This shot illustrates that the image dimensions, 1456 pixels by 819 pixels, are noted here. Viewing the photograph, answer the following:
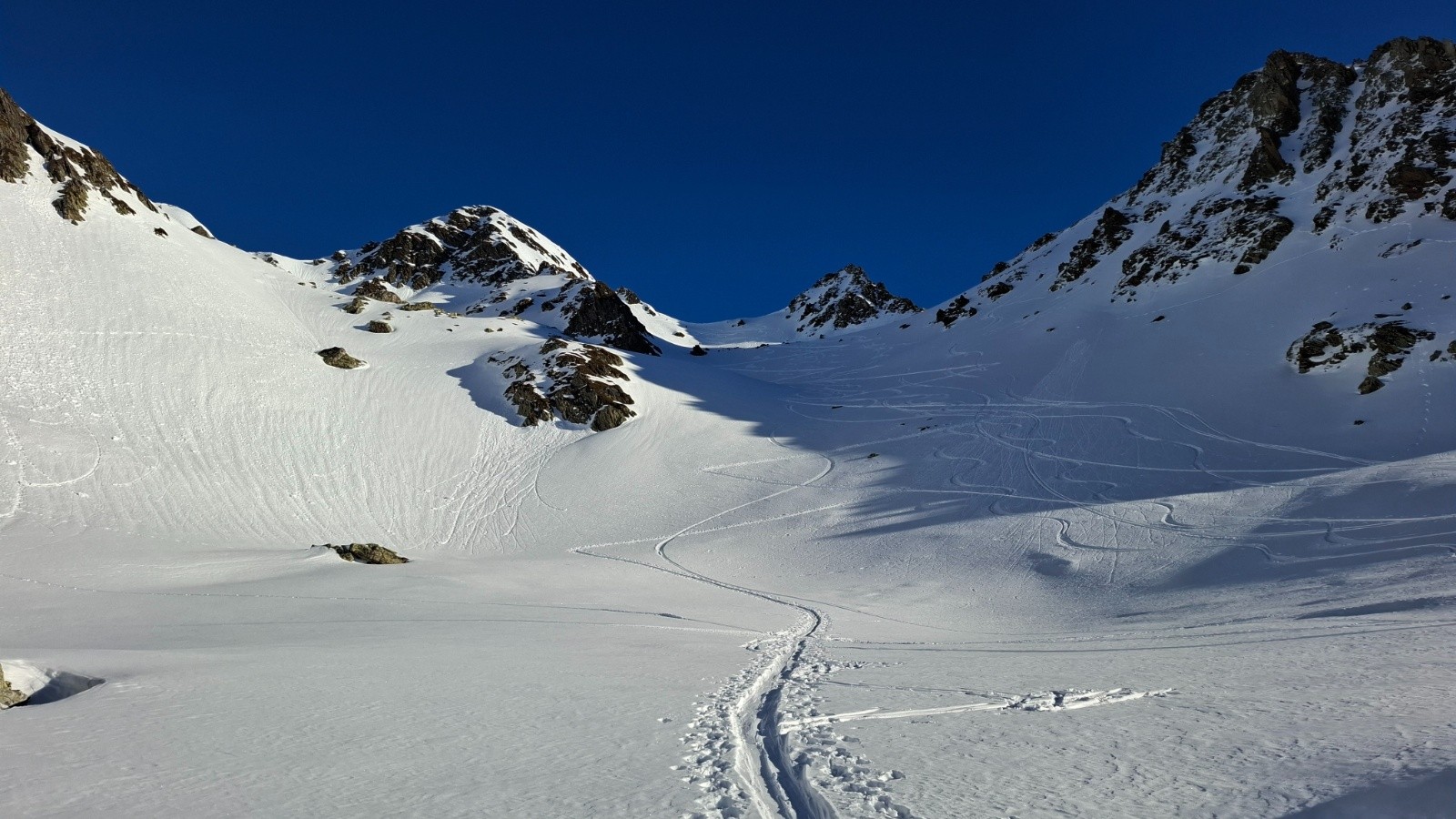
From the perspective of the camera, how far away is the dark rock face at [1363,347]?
93.4 feet

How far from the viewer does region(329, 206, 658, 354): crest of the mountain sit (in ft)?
286

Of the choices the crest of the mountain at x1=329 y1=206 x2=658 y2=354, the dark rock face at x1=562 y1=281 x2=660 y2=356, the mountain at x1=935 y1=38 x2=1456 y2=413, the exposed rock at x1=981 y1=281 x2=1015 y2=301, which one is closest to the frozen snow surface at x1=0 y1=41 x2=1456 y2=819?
the mountain at x1=935 y1=38 x2=1456 y2=413

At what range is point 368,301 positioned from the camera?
55594 millimetres

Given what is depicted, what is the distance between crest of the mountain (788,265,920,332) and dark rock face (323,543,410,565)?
9806 cm

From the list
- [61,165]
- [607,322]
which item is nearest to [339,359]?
[61,165]

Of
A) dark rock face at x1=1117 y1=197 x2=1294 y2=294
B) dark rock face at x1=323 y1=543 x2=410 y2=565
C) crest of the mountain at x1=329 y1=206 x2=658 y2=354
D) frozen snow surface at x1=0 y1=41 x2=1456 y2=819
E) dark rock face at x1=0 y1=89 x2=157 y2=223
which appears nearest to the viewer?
frozen snow surface at x1=0 y1=41 x2=1456 y2=819

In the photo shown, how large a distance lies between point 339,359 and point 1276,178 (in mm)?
72158

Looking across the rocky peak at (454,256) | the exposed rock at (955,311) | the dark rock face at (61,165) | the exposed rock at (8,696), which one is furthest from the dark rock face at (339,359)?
the rocky peak at (454,256)

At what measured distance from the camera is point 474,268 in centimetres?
11075

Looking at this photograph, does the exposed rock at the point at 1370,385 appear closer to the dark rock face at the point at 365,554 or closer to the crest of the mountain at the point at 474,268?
the dark rock face at the point at 365,554

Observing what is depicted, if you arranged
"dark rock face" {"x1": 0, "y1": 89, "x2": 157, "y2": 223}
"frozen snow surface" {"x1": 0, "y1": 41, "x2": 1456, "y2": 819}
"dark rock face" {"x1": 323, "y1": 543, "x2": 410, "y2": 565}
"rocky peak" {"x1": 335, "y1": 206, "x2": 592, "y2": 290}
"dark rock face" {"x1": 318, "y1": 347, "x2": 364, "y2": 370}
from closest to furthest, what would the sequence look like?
"frozen snow surface" {"x1": 0, "y1": 41, "x2": 1456, "y2": 819} < "dark rock face" {"x1": 323, "y1": 543, "x2": 410, "y2": 565} < "dark rock face" {"x1": 318, "y1": 347, "x2": 364, "y2": 370} < "dark rock face" {"x1": 0, "y1": 89, "x2": 157, "y2": 223} < "rocky peak" {"x1": 335, "y1": 206, "x2": 592, "y2": 290}

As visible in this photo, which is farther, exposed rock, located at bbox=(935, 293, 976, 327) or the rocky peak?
the rocky peak

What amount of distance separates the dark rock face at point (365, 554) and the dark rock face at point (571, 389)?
1788cm

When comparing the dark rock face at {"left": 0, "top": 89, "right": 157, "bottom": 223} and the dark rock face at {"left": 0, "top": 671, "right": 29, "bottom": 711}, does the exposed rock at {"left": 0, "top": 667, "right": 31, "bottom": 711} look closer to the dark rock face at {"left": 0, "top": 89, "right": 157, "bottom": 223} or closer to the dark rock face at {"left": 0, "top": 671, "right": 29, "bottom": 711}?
the dark rock face at {"left": 0, "top": 671, "right": 29, "bottom": 711}
